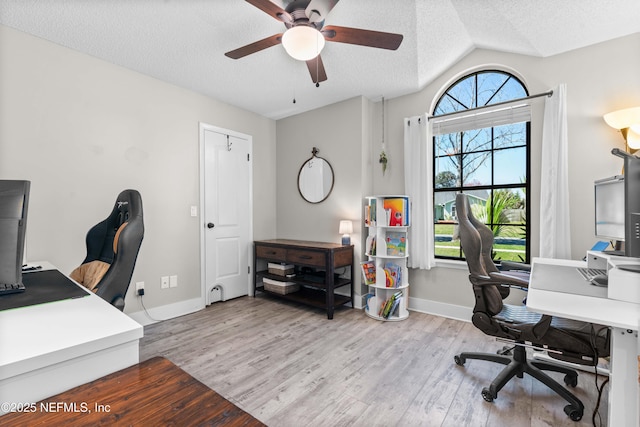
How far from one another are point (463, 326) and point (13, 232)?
3315 mm

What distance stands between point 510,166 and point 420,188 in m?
0.87

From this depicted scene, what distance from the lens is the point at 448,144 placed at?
3.30 m

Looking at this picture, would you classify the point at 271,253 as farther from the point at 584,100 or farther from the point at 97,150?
the point at 584,100

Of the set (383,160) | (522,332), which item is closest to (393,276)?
(383,160)

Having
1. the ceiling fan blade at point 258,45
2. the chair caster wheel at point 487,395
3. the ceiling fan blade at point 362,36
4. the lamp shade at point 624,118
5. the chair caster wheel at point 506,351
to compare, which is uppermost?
the ceiling fan blade at point 258,45

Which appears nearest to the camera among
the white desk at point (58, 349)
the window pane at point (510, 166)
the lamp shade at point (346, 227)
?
the white desk at point (58, 349)

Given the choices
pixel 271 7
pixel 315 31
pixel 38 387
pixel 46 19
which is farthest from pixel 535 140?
pixel 46 19

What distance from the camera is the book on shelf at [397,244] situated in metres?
3.12

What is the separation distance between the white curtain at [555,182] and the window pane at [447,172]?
0.80m

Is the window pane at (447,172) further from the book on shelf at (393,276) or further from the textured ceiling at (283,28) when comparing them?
the book on shelf at (393,276)

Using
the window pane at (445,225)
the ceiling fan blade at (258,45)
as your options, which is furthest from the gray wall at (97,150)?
the window pane at (445,225)

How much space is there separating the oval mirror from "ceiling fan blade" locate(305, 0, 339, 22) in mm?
2019

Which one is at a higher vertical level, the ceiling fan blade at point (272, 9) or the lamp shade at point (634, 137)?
the ceiling fan blade at point (272, 9)

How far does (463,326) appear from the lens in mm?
2902
